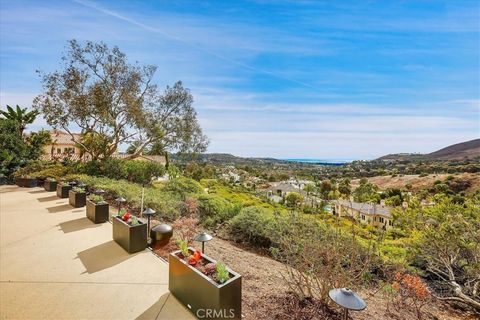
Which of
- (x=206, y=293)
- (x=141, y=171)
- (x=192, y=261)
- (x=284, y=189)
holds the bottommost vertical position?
(x=284, y=189)

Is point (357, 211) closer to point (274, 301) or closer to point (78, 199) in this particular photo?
point (274, 301)

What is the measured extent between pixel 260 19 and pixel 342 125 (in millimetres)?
17266

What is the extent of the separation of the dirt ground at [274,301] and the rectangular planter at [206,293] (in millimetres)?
531

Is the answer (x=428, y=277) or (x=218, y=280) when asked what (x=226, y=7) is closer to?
(x=218, y=280)

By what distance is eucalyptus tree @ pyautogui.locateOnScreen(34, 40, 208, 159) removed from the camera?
14.3 metres

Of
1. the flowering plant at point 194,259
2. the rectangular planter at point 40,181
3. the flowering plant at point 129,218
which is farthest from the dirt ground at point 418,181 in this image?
the flowering plant at point 194,259

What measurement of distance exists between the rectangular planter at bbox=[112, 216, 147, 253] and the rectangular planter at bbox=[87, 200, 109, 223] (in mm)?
2149

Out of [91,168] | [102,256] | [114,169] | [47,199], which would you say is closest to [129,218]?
[102,256]

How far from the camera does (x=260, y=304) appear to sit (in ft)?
12.4

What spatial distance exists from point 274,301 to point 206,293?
1.31m

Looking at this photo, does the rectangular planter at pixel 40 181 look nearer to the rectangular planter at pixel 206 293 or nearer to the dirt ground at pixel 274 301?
the dirt ground at pixel 274 301

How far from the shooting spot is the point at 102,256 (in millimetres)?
5289

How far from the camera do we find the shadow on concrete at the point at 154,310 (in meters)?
3.38

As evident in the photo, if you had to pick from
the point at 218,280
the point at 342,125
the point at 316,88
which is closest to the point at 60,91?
the point at 218,280
